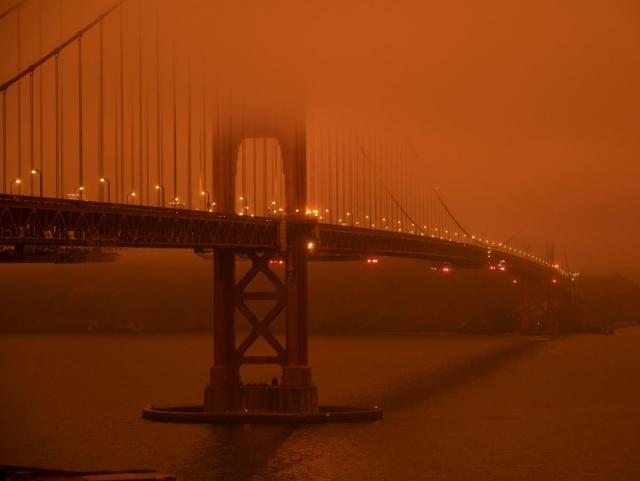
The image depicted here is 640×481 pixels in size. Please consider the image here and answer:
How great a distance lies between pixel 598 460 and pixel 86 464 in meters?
11.8

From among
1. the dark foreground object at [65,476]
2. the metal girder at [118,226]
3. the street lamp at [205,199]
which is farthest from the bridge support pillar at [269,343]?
the dark foreground object at [65,476]

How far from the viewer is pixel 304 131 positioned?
4019cm

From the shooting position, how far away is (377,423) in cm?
4012

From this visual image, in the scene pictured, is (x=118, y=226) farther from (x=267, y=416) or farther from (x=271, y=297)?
(x=267, y=416)

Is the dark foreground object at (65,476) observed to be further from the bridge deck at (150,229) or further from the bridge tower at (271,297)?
the bridge tower at (271,297)

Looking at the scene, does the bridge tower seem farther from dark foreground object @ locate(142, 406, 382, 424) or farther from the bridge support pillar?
dark foreground object @ locate(142, 406, 382, 424)

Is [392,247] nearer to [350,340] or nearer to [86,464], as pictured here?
[86,464]

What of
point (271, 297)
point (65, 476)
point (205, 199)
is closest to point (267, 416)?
point (271, 297)

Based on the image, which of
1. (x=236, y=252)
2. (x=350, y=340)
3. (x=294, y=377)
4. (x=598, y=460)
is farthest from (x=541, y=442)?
(x=350, y=340)

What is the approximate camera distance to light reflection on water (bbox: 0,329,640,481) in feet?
111

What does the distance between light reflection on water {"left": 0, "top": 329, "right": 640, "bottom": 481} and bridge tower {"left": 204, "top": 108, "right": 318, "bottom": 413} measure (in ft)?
4.21

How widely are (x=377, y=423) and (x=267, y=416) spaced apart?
11.2ft

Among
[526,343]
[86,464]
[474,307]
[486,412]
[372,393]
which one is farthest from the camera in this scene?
[474,307]

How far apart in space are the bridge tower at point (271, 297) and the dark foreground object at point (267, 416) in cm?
28
